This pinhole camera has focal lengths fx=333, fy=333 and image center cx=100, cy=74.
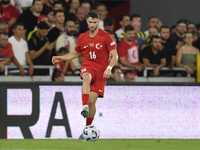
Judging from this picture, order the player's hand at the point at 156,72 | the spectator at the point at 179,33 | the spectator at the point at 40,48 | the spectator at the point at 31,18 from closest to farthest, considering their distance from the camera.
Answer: the spectator at the point at 40,48 < the player's hand at the point at 156,72 < the spectator at the point at 31,18 < the spectator at the point at 179,33

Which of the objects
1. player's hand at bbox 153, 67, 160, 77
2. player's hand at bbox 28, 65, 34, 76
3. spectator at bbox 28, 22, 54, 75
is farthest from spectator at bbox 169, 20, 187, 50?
player's hand at bbox 28, 65, 34, 76

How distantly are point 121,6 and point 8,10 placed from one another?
5.74 meters

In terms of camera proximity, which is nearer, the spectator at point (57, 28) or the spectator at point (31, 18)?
the spectator at point (57, 28)

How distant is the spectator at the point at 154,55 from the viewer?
26.2 feet

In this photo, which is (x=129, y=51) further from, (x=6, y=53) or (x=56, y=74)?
(x=6, y=53)

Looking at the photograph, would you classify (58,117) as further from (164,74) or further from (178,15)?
(178,15)

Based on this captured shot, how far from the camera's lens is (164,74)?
26.7ft

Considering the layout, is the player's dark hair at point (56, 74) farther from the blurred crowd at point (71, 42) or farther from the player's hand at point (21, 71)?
the player's hand at point (21, 71)

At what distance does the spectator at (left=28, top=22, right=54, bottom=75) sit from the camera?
7.59m
